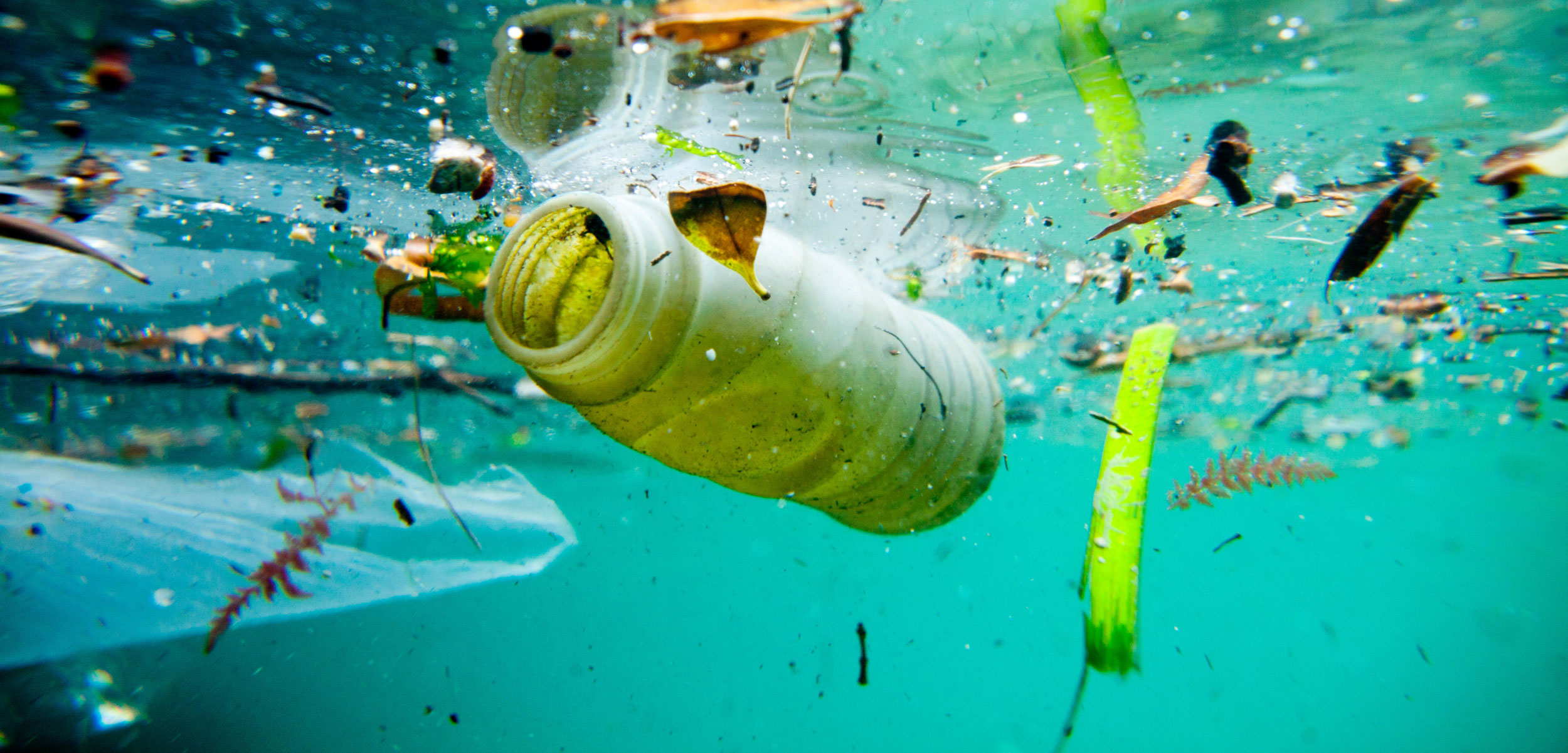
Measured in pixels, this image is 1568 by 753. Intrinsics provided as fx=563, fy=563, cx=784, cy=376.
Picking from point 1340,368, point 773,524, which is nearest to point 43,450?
point 773,524

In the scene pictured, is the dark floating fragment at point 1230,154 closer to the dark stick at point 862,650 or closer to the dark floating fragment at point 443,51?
the dark stick at point 862,650

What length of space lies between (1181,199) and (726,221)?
2.27 m

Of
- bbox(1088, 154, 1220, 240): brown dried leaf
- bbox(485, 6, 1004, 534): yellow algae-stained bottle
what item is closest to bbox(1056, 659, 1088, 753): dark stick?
bbox(485, 6, 1004, 534): yellow algae-stained bottle

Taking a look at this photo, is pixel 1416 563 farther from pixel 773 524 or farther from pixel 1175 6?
pixel 1175 6

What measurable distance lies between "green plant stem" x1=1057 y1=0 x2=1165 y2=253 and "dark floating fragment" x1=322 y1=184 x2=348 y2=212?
477cm

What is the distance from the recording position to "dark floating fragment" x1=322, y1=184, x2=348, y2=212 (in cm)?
409

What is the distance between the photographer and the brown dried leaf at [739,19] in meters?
1.82

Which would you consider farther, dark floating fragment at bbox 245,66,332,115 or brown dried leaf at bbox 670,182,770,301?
dark floating fragment at bbox 245,66,332,115

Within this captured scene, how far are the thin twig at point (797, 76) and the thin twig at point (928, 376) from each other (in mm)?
1216

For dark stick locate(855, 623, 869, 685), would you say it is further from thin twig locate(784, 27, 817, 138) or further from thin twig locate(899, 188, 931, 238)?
thin twig locate(899, 188, 931, 238)

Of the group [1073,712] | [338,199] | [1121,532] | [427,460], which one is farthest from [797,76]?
[338,199]

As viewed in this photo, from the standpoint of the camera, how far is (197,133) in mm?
3283

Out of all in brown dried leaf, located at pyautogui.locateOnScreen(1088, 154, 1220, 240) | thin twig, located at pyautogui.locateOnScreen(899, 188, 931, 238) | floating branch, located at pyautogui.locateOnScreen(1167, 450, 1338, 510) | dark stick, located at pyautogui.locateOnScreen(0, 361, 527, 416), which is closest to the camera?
brown dried leaf, located at pyautogui.locateOnScreen(1088, 154, 1220, 240)

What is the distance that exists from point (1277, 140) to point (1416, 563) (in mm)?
28747
